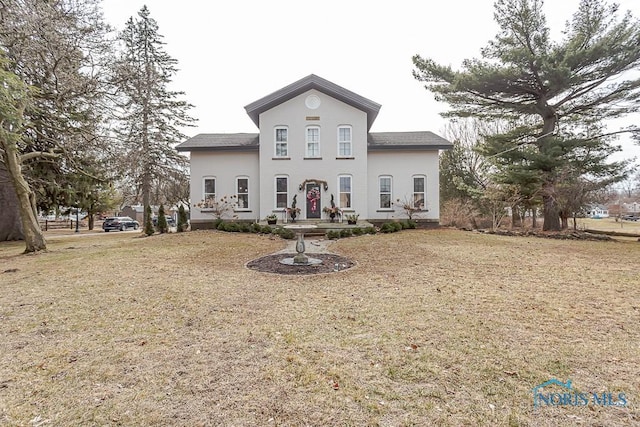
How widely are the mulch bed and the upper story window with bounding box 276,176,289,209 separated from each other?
815 centimetres

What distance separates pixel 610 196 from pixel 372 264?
1624 cm

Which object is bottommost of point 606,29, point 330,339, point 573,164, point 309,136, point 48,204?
point 330,339

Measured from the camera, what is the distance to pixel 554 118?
16922mm

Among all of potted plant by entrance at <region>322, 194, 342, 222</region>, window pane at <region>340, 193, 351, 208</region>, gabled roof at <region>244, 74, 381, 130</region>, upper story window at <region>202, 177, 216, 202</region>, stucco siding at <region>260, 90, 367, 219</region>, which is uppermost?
gabled roof at <region>244, 74, 381, 130</region>

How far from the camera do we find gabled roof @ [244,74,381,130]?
16984mm

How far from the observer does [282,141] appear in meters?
17.8

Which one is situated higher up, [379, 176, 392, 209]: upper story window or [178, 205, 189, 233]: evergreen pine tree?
[379, 176, 392, 209]: upper story window

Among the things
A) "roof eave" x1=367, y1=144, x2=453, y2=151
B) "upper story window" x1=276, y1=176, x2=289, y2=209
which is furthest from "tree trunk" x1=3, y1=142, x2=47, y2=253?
"roof eave" x1=367, y1=144, x2=453, y2=151

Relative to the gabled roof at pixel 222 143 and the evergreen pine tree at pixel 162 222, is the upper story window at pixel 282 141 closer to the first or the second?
the gabled roof at pixel 222 143

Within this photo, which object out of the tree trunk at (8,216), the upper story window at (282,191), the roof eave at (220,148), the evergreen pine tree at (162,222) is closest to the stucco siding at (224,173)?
the roof eave at (220,148)

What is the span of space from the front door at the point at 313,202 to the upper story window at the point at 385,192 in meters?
3.78

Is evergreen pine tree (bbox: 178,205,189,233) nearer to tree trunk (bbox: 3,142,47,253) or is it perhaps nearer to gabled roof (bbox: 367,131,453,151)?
tree trunk (bbox: 3,142,47,253)

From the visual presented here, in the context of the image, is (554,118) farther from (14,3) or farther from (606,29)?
(14,3)

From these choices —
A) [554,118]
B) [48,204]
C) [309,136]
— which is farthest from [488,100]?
[48,204]
